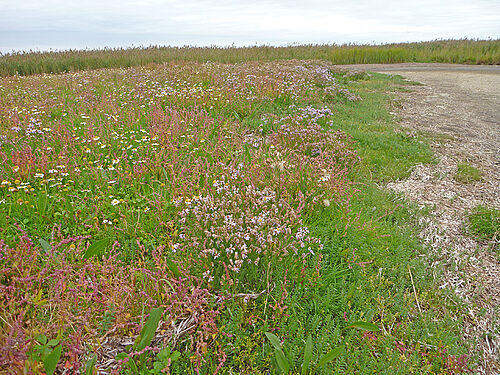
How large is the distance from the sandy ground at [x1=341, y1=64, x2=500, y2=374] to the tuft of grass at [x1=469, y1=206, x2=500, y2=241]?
104 mm

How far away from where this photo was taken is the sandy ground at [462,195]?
Answer: 9.52 ft

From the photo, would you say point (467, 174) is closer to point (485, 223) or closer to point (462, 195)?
point (462, 195)

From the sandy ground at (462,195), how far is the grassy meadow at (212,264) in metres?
0.22

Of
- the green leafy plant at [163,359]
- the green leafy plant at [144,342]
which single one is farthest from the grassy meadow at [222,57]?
the green leafy plant at [163,359]

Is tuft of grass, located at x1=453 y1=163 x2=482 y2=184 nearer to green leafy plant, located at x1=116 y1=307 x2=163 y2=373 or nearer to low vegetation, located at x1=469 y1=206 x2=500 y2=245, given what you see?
low vegetation, located at x1=469 y1=206 x2=500 y2=245

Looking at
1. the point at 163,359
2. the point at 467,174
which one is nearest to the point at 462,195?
the point at 467,174

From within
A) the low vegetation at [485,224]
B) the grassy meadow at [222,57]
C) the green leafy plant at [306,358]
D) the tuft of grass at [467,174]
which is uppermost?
the grassy meadow at [222,57]

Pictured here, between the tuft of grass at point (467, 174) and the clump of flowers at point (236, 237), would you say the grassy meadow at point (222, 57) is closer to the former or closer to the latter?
the tuft of grass at point (467, 174)

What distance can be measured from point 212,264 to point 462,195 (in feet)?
13.6

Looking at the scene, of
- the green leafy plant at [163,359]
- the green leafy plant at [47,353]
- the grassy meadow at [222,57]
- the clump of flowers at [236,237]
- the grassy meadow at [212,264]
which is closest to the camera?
the green leafy plant at [47,353]

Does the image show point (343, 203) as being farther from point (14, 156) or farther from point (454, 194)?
point (14, 156)

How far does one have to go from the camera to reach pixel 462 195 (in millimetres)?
4766

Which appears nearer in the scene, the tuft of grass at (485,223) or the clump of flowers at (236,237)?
the clump of flowers at (236,237)

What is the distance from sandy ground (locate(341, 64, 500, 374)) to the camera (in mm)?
2902
